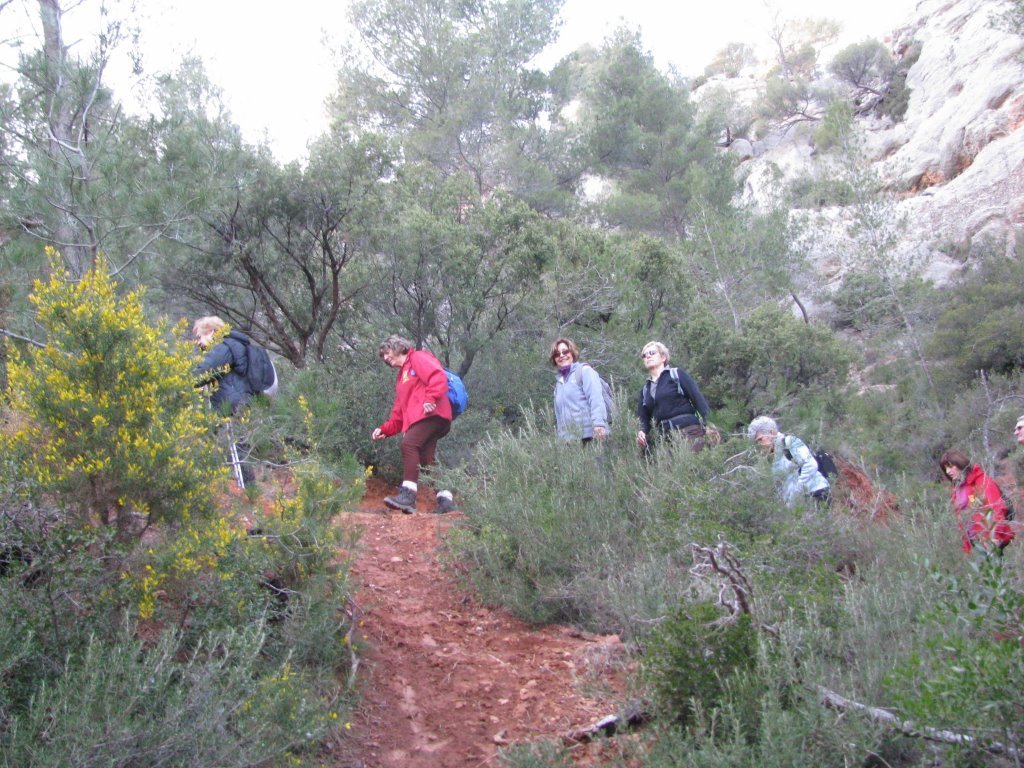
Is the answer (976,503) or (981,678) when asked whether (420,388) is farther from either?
(981,678)

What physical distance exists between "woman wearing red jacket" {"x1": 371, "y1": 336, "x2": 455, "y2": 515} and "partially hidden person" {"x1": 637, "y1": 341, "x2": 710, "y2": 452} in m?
1.62

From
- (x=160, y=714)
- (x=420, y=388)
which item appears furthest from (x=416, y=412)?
(x=160, y=714)

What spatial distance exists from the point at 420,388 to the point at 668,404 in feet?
6.50

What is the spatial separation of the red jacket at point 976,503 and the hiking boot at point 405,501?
399cm

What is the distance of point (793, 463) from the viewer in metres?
5.51

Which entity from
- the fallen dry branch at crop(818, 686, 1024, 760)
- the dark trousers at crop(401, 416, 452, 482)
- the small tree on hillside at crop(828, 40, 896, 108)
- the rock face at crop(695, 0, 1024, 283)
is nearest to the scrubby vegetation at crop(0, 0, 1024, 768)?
the fallen dry branch at crop(818, 686, 1024, 760)

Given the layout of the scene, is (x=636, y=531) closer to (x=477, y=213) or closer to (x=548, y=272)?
(x=548, y=272)

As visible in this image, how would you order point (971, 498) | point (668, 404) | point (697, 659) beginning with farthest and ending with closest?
1. point (668, 404)
2. point (971, 498)
3. point (697, 659)

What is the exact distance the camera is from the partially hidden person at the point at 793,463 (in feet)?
17.6

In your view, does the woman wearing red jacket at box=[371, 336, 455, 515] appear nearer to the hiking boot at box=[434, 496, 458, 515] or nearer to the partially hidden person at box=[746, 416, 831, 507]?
the hiking boot at box=[434, 496, 458, 515]

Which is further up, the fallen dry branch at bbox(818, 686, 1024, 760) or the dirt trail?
the dirt trail

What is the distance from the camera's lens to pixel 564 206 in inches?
683

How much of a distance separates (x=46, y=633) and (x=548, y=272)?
7.21m

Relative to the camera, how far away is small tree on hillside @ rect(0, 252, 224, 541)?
320 centimetres
